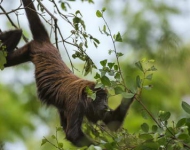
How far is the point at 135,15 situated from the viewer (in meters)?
13.8

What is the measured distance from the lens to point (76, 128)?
6.46 meters

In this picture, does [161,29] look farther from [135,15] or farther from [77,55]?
[77,55]

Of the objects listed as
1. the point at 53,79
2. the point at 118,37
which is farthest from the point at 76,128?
the point at 118,37

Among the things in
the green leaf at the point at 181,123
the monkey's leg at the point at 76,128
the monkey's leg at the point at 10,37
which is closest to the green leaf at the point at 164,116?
the green leaf at the point at 181,123

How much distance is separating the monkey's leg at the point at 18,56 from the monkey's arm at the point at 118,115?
1.30 metres

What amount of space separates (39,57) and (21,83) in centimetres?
560

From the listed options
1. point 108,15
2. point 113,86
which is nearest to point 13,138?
point 108,15

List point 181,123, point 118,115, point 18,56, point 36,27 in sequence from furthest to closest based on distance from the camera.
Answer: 1. point 36,27
2. point 18,56
3. point 118,115
4. point 181,123

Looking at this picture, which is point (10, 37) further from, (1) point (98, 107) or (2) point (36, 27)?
(1) point (98, 107)

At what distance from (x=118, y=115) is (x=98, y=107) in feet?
0.91

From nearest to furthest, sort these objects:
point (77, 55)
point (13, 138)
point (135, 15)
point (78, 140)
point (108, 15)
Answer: point (77, 55), point (78, 140), point (13, 138), point (135, 15), point (108, 15)

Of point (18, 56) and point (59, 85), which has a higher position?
point (18, 56)

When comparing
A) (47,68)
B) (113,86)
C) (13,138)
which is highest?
(113,86)

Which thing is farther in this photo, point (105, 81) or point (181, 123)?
point (105, 81)
